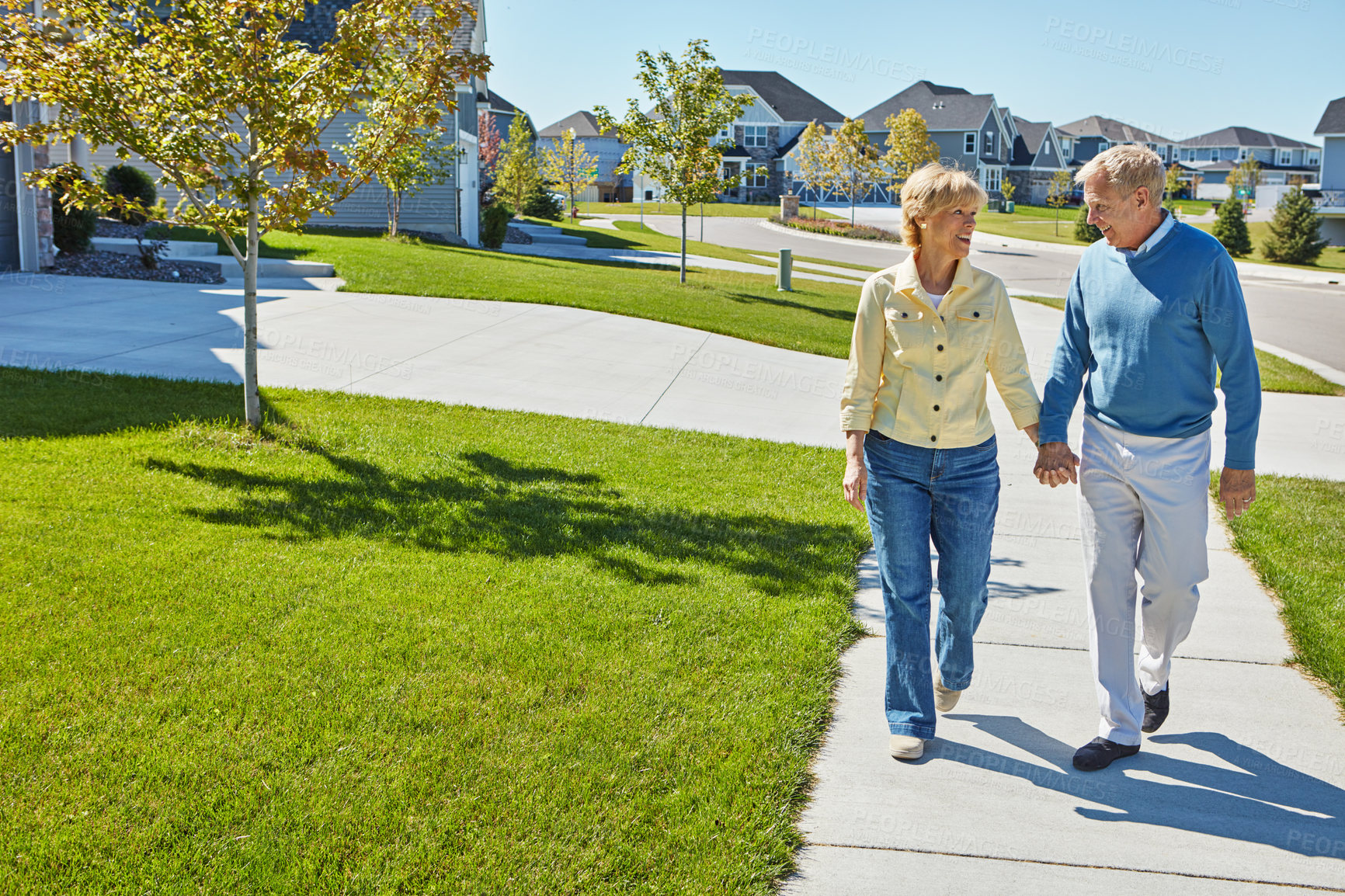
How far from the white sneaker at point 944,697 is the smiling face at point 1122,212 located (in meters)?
1.84

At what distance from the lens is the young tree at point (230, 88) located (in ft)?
21.9

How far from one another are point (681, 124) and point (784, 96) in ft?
208

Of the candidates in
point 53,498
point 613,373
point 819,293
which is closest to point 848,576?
point 53,498

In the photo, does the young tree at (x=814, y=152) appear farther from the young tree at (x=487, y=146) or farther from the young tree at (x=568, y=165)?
the young tree at (x=487, y=146)

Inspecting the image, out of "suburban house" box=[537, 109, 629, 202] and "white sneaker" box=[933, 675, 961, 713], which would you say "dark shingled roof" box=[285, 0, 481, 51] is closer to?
A: "white sneaker" box=[933, 675, 961, 713]

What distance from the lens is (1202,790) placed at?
12.4 ft

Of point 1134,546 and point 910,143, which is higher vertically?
point 910,143

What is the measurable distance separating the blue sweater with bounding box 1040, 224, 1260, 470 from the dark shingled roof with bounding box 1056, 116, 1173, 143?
356 feet

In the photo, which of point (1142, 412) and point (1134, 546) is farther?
point (1134, 546)

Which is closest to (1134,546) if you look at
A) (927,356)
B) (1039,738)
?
(1039,738)

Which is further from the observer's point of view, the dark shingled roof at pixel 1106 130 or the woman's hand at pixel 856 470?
the dark shingled roof at pixel 1106 130

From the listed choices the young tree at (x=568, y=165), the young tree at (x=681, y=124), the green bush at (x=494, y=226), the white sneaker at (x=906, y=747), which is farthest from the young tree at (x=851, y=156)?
the white sneaker at (x=906, y=747)

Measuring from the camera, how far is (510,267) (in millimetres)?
20938

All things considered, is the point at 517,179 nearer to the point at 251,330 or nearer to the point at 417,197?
the point at 417,197
